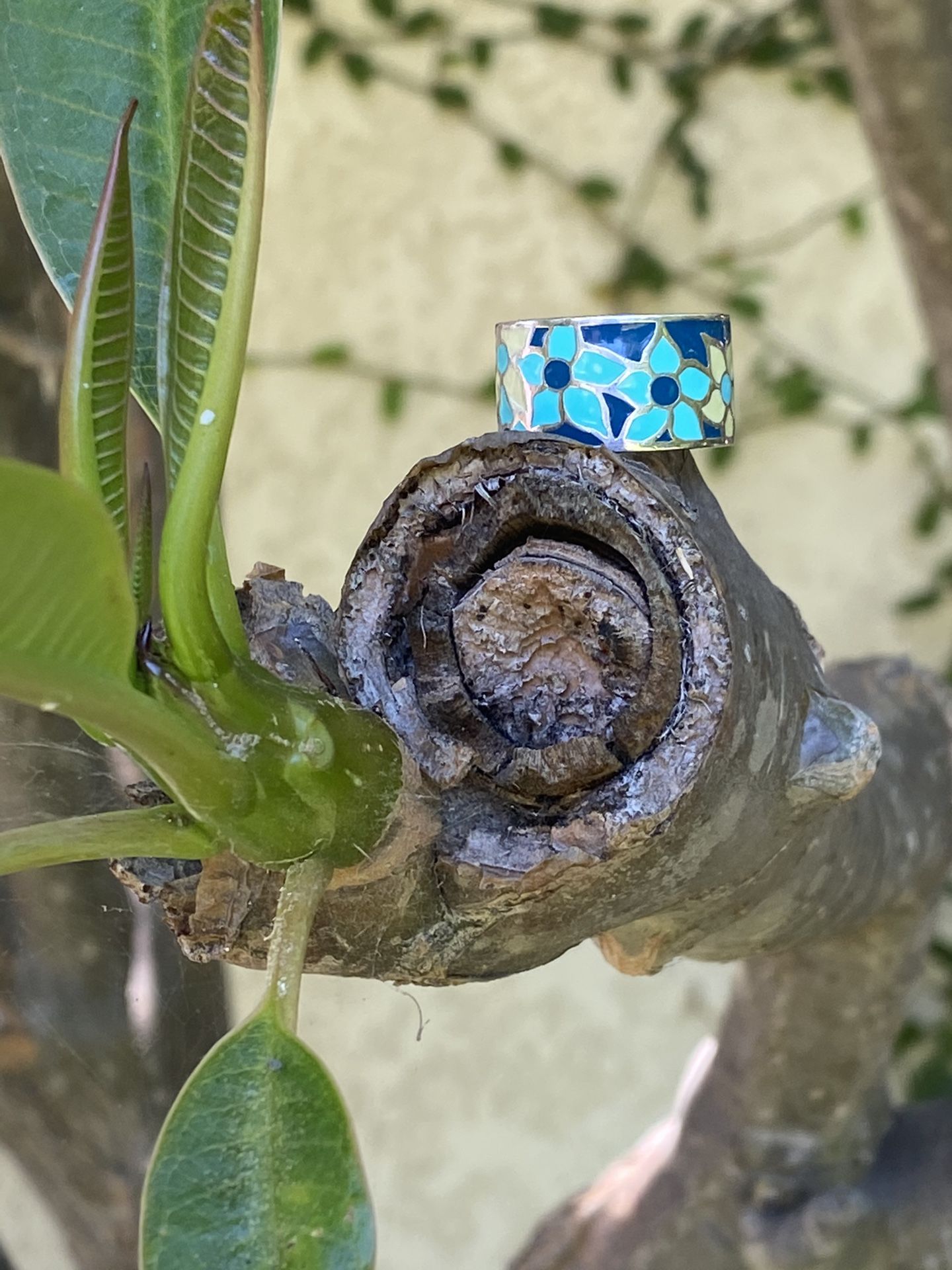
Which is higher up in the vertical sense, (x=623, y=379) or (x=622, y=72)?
(x=622, y=72)

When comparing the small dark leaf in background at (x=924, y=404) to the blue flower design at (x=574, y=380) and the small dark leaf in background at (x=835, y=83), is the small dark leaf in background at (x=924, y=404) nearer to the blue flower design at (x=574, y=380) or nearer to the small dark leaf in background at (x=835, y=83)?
the small dark leaf in background at (x=835, y=83)

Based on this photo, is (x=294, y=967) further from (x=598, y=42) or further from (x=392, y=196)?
(x=598, y=42)

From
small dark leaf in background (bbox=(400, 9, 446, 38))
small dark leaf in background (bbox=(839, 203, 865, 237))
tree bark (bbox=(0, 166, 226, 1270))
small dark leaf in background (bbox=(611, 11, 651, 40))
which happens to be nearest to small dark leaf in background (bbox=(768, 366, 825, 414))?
small dark leaf in background (bbox=(839, 203, 865, 237))

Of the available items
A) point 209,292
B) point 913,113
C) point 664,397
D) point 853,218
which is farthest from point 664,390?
point 853,218

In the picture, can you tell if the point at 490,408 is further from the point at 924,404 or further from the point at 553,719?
the point at 553,719

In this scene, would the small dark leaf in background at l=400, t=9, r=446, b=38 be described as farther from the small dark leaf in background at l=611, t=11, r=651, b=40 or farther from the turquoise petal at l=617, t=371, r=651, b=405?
the turquoise petal at l=617, t=371, r=651, b=405

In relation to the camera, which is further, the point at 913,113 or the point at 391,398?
the point at 391,398
